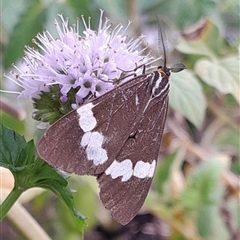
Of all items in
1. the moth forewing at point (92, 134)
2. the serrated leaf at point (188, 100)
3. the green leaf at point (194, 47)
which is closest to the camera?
the moth forewing at point (92, 134)

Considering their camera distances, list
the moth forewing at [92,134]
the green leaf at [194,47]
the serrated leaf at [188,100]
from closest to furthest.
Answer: the moth forewing at [92,134] < the serrated leaf at [188,100] < the green leaf at [194,47]

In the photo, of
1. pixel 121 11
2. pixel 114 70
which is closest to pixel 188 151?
pixel 121 11

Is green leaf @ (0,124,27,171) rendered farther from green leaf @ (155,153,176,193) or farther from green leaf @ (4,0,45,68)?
green leaf @ (155,153,176,193)

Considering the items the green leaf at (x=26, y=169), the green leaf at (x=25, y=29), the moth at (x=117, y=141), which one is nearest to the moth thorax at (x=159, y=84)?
the moth at (x=117, y=141)

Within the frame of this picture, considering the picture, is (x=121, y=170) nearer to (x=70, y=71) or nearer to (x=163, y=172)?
(x=70, y=71)

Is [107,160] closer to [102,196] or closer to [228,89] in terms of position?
[102,196]

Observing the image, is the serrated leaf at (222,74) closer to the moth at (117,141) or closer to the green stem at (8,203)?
the moth at (117,141)
